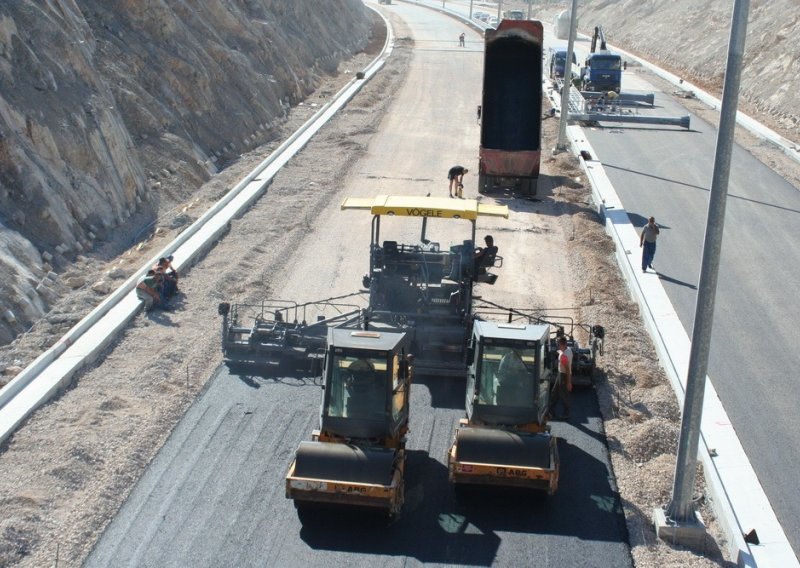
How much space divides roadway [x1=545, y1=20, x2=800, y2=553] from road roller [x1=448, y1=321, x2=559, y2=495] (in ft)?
10.4

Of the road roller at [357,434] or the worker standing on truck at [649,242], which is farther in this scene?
the worker standing on truck at [649,242]

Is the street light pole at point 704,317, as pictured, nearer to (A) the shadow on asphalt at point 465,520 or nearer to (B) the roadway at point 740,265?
(A) the shadow on asphalt at point 465,520

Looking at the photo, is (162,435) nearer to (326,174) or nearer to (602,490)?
(602,490)

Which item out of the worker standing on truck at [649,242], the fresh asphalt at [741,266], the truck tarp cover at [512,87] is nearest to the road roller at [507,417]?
the fresh asphalt at [741,266]

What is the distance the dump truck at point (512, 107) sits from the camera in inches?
1156

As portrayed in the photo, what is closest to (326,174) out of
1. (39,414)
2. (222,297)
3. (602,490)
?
(222,297)

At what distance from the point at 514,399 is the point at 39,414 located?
6.95 m

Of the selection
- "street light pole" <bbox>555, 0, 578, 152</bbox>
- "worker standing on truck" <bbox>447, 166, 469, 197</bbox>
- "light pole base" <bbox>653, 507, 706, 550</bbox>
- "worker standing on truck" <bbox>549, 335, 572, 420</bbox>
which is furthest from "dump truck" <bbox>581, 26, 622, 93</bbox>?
"light pole base" <bbox>653, 507, 706, 550</bbox>

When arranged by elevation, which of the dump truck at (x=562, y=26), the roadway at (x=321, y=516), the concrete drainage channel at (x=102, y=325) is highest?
the dump truck at (x=562, y=26)

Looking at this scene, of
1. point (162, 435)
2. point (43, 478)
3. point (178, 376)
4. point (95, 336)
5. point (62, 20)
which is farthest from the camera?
point (62, 20)

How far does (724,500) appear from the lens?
12.6m

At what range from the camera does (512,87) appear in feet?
102

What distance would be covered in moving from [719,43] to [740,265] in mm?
38897

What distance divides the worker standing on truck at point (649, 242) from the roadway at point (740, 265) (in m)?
0.37
